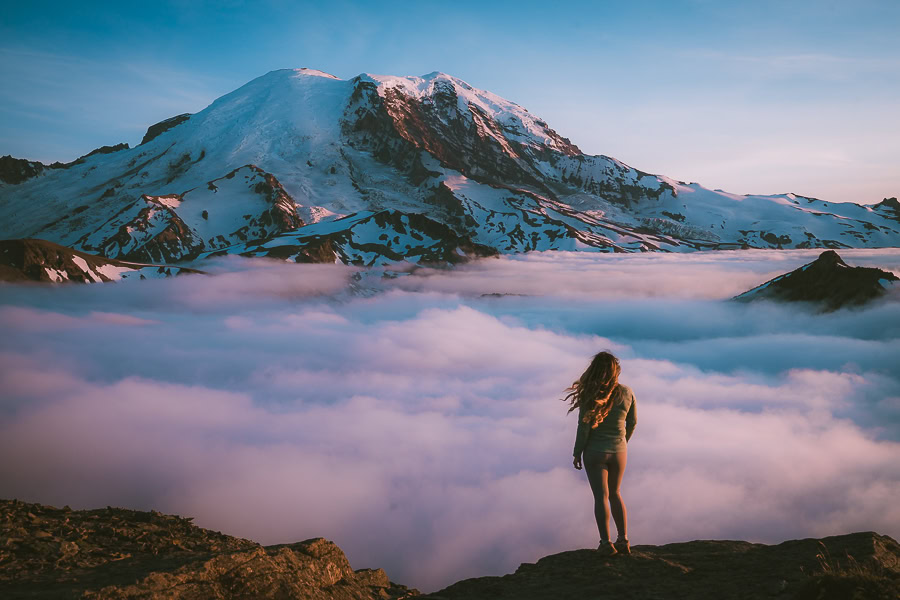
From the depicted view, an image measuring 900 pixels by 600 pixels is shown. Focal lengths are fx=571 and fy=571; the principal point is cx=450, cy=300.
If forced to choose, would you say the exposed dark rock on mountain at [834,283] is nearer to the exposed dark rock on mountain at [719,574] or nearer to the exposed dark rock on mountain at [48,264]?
the exposed dark rock on mountain at [719,574]

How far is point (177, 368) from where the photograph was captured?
167500 mm

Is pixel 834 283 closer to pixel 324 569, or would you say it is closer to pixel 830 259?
pixel 830 259

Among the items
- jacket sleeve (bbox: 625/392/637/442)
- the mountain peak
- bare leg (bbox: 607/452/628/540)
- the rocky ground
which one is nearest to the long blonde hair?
jacket sleeve (bbox: 625/392/637/442)

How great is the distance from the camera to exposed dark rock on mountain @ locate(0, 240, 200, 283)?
387 feet

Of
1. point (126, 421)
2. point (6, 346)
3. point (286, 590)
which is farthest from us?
point (6, 346)

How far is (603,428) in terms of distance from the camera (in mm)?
9625

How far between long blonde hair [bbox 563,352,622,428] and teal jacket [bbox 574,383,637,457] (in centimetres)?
10

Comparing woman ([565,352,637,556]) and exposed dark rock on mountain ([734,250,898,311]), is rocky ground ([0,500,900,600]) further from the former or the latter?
exposed dark rock on mountain ([734,250,898,311])

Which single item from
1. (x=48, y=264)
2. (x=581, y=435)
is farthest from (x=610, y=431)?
(x=48, y=264)

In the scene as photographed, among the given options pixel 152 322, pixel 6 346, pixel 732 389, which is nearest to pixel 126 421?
pixel 6 346

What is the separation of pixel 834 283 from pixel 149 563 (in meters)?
193

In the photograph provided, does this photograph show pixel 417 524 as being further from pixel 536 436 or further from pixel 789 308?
pixel 789 308

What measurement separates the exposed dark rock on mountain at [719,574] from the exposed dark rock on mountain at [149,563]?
1.96 meters

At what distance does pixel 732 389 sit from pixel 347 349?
5058 inches
